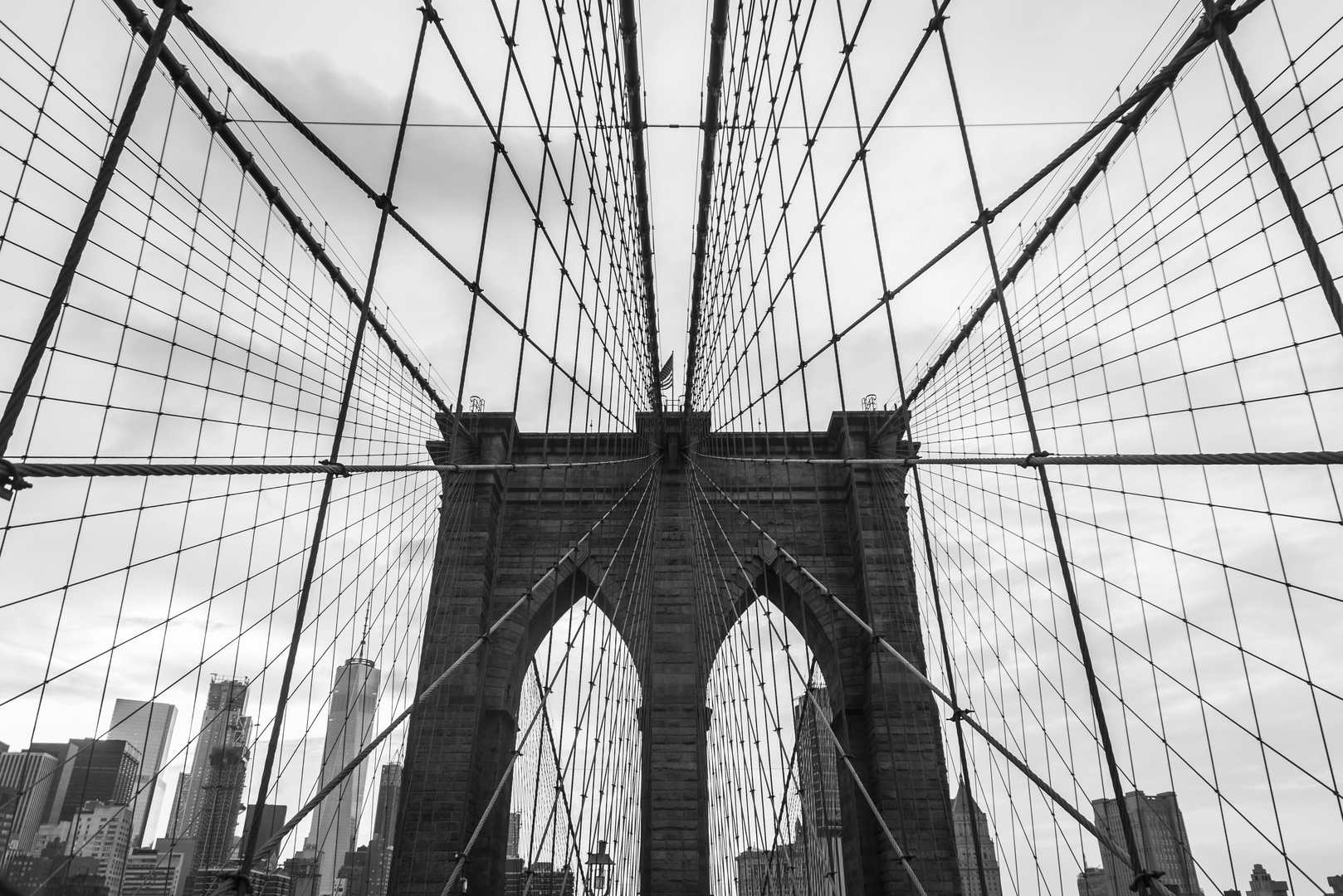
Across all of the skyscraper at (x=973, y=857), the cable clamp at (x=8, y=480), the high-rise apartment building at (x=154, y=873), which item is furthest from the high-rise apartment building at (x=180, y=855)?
the skyscraper at (x=973, y=857)

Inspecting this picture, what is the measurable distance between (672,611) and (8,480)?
12169mm

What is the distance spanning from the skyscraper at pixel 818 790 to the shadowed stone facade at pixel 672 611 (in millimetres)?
743

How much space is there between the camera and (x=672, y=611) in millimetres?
14273

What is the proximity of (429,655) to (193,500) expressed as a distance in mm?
7600

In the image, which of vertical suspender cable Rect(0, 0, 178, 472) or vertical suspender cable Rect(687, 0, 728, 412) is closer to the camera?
vertical suspender cable Rect(0, 0, 178, 472)

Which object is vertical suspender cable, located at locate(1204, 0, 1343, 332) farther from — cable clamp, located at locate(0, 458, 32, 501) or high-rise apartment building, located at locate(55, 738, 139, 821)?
high-rise apartment building, located at locate(55, 738, 139, 821)

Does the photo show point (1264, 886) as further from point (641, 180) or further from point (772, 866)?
point (641, 180)

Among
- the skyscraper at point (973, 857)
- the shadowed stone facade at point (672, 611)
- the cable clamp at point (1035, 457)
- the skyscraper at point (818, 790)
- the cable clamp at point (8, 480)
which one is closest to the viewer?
the cable clamp at point (8, 480)

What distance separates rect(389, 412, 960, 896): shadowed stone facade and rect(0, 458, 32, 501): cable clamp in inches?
337

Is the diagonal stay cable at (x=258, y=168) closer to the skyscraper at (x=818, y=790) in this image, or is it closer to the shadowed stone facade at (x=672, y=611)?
the shadowed stone facade at (x=672, y=611)

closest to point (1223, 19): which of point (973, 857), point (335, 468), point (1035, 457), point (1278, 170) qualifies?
point (1278, 170)

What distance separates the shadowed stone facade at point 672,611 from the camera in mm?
12398

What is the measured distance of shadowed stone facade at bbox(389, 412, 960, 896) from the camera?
40.7ft

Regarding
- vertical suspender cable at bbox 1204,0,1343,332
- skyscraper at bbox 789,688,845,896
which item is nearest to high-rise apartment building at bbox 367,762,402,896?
skyscraper at bbox 789,688,845,896
